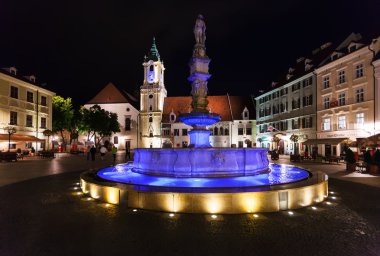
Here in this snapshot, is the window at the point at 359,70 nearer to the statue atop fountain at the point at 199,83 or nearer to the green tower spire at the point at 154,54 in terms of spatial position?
the statue atop fountain at the point at 199,83

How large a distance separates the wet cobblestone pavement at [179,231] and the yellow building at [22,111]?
1167 inches

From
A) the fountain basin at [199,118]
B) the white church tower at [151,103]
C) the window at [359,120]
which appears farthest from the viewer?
the white church tower at [151,103]

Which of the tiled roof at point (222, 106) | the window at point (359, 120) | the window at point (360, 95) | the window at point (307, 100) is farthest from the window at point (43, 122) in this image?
the window at point (360, 95)

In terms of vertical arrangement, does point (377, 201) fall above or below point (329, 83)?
below

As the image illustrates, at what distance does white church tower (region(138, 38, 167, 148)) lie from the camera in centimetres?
6294

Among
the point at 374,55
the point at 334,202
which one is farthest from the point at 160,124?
the point at 334,202

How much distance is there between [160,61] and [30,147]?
3827cm

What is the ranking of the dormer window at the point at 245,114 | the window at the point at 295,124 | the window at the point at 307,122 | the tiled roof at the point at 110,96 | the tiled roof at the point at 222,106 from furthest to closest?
the tiled roof at the point at 110,96 → the tiled roof at the point at 222,106 → the dormer window at the point at 245,114 → the window at the point at 295,124 → the window at the point at 307,122

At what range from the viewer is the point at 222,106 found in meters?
63.2

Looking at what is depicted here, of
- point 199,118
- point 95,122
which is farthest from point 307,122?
point 95,122

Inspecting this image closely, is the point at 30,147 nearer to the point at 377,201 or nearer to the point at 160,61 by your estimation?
the point at 160,61

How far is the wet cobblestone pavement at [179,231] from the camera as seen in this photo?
16.0 ft

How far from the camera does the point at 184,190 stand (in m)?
7.27

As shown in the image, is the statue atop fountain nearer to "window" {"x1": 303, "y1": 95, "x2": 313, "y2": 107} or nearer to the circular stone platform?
the circular stone platform
